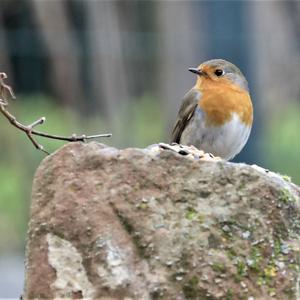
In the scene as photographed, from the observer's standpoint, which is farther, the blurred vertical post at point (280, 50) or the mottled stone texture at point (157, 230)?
the blurred vertical post at point (280, 50)

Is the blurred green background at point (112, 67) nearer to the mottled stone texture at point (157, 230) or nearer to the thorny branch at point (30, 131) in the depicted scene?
the thorny branch at point (30, 131)

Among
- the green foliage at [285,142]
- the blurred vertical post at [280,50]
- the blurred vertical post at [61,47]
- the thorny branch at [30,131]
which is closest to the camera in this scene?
the thorny branch at [30,131]

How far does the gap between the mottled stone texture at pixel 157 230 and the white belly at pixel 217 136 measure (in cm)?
233

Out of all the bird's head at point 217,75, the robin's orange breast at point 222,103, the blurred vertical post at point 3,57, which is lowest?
the blurred vertical post at point 3,57

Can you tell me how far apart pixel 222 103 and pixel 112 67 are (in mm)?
5077

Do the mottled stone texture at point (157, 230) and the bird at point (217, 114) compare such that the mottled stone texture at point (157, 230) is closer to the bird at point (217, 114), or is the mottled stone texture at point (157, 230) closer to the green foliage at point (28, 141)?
the bird at point (217, 114)

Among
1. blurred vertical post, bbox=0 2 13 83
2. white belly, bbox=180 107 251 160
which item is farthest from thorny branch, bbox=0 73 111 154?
blurred vertical post, bbox=0 2 13 83

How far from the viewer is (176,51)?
9.58 m

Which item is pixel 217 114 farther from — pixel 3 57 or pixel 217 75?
pixel 3 57

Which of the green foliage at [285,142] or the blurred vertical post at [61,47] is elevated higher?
the blurred vertical post at [61,47]

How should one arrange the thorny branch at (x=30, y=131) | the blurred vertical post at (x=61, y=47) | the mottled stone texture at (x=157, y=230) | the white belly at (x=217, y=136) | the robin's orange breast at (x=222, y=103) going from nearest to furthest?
the mottled stone texture at (x=157, y=230) < the thorny branch at (x=30, y=131) < the white belly at (x=217, y=136) < the robin's orange breast at (x=222, y=103) < the blurred vertical post at (x=61, y=47)

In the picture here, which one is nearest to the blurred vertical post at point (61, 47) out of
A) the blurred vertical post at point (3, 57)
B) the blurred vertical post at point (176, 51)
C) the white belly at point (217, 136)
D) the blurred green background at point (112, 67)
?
the blurred green background at point (112, 67)

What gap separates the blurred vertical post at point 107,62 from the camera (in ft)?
33.6

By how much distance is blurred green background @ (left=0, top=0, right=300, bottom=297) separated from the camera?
9539 millimetres
